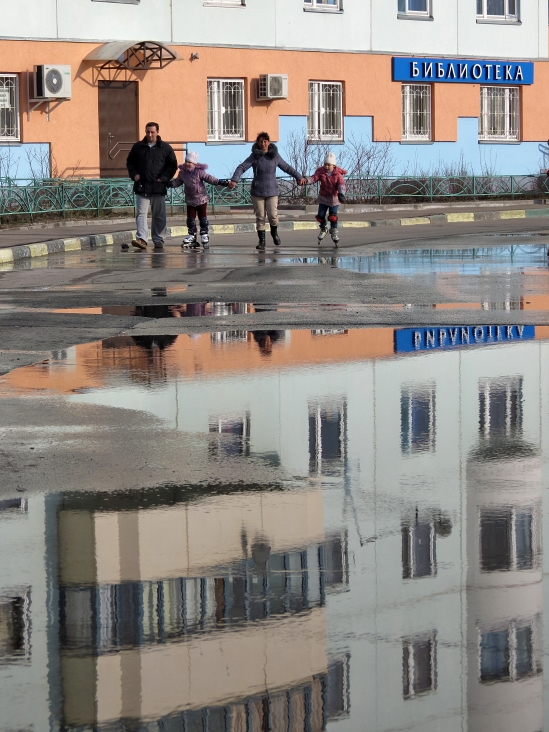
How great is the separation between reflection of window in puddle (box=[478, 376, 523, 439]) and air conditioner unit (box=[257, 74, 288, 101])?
2502cm

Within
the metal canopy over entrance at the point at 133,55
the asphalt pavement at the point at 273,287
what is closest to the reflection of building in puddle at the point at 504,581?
the asphalt pavement at the point at 273,287

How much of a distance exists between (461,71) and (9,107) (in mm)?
12541

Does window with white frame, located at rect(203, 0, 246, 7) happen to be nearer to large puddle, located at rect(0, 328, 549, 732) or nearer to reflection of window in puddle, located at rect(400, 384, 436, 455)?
large puddle, located at rect(0, 328, 549, 732)

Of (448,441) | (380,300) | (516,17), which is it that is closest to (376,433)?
(448,441)

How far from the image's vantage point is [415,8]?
117 ft

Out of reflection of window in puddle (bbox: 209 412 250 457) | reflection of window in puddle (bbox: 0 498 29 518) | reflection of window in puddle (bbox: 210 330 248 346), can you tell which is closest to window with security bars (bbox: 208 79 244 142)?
reflection of window in puddle (bbox: 210 330 248 346)

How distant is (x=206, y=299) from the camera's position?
13914 millimetres

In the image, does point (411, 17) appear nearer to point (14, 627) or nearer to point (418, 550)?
point (418, 550)

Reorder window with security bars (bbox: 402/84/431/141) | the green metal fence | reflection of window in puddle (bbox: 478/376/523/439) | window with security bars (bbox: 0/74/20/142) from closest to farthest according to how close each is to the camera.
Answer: reflection of window in puddle (bbox: 478/376/523/439)
the green metal fence
window with security bars (bbox: 0/74/20/142)
window with security bars (bbox: 402/84/431/141)

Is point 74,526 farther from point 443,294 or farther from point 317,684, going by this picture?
point 443,294

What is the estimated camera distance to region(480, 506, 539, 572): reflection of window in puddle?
473cm

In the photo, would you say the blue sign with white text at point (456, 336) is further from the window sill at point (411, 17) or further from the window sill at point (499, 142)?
the window sill at point (499, 142)

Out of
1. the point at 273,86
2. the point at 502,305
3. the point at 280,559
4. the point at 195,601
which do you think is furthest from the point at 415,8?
the point at 195,601

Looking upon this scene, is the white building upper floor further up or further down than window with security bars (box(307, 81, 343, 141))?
further up
